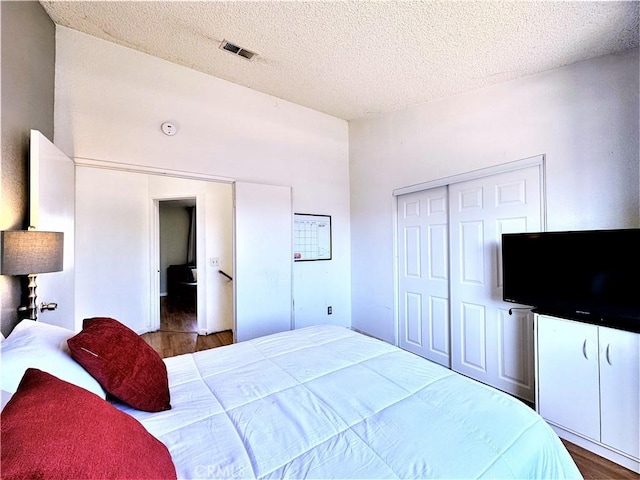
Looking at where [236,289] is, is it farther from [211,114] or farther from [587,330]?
[587,330]

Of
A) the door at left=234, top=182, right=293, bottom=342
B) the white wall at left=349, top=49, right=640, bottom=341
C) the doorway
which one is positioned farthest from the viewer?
the doorway

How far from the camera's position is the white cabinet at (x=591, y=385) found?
1.57 m

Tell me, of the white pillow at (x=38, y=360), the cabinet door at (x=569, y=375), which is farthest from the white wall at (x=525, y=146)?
the white pillow at (x=38, y=360)

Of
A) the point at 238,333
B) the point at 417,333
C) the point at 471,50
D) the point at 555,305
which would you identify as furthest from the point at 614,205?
the point at 238,333

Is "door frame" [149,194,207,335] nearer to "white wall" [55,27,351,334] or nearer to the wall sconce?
"white wall" [55,27,351,334]

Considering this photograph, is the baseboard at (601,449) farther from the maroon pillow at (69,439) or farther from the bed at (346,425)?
the maroon pillow at (69,439)

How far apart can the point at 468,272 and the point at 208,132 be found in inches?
113

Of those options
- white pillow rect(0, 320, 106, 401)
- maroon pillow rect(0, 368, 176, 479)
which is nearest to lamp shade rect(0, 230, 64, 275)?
white pillow rect(0, 320, 106, 401)

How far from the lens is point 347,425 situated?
103cm

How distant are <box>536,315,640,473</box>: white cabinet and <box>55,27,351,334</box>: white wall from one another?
225cm

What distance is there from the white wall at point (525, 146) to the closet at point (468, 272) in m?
0.13

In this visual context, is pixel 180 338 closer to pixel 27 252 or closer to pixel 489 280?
pixel 27 252

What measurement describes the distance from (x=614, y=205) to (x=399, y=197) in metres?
1.75

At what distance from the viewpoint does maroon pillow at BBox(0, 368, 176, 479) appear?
1.77ft
